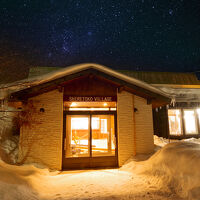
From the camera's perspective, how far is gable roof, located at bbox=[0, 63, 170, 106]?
6816mm

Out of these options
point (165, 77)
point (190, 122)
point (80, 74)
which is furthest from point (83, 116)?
point (165, 77)

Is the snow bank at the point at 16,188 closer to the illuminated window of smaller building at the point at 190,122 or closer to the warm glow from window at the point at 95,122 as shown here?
the warm glow from window at the point at 95,122

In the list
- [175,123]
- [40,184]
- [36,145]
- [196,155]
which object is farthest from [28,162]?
[175,123]

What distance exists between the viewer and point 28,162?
22.7 ft

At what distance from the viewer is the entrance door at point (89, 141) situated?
7.39 meters

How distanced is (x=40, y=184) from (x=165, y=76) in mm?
17004

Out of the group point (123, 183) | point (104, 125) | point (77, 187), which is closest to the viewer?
point (77, 187)

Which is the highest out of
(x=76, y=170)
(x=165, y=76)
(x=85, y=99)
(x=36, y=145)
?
(x=165, y=76)

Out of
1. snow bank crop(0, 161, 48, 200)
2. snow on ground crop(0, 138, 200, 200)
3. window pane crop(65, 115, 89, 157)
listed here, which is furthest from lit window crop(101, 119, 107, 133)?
snow bank crop(0, 161, 48, 200)

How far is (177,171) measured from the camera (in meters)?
4.57

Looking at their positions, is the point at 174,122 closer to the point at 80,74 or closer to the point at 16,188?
the point at 80,74

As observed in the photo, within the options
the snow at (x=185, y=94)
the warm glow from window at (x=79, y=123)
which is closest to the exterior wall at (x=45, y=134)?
the warm glow from window at (x=79, y=123)

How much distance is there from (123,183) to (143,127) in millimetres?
3730

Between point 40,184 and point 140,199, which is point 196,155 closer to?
point 140,199
